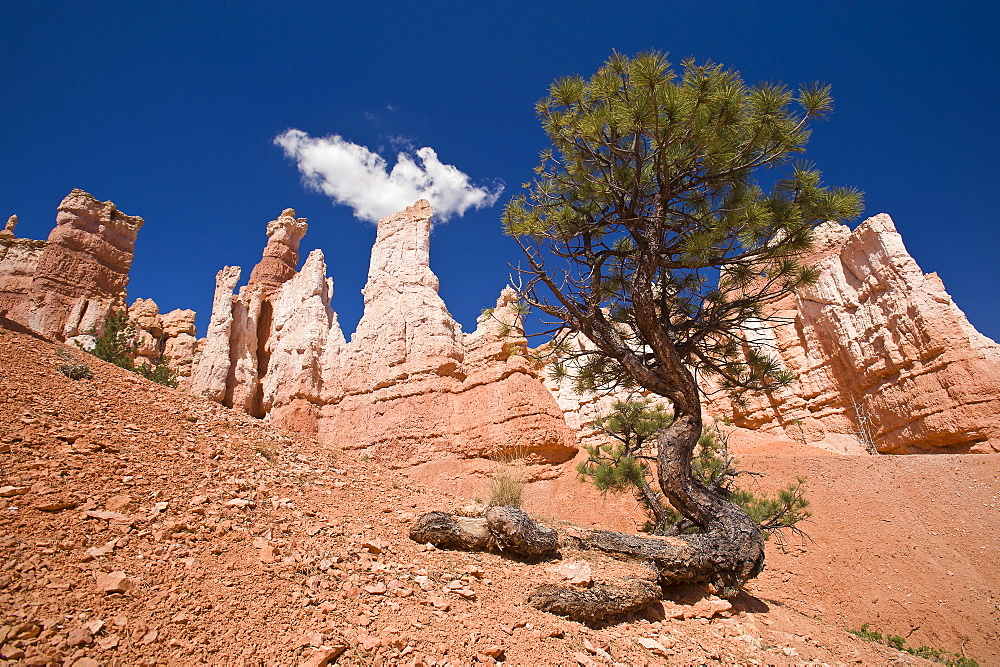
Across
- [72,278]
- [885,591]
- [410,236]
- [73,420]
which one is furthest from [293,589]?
[72,278]

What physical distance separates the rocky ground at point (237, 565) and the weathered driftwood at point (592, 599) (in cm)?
13

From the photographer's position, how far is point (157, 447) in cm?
448

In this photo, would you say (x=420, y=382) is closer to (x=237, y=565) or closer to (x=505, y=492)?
(x=505, y=492)

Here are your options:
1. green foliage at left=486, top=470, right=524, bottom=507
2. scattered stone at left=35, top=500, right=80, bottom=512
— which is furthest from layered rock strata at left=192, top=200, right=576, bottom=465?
scattered stone at left=35, top=500, right=80, bottom=512

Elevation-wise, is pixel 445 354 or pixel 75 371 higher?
pixel 445 354

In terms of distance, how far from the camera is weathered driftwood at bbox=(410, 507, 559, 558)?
14.9ft

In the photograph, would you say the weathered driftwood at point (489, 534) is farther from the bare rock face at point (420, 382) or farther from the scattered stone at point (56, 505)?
the bare rock face at point (420, 382)

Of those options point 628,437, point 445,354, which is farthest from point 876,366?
point 445,354

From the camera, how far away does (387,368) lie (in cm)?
2042

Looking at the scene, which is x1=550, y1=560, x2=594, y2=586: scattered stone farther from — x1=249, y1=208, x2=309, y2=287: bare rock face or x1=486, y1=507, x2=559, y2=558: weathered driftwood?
x1=249, y1=208, x2=309, y2=287: bare rock face

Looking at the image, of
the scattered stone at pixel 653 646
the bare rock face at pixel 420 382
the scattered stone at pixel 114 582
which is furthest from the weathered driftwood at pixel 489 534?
the bare rock face at pixel 420 382

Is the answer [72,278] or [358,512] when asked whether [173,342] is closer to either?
[72,278]

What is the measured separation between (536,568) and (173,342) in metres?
32.1

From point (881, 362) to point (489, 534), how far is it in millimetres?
21899
